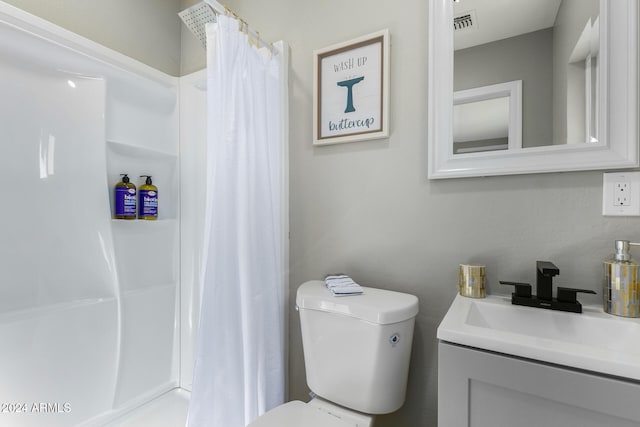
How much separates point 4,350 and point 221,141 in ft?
4.06

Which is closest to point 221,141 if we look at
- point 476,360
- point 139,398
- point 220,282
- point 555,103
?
point 220,282

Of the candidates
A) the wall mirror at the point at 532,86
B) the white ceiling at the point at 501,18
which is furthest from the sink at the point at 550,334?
the white ceiling at the point at 501,18

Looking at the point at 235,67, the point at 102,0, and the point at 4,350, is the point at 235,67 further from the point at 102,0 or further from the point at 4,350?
the point at 4,350

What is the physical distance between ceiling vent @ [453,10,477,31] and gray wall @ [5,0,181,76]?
170 cm

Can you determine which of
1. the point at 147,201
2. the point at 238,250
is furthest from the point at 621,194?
the point at 147,201

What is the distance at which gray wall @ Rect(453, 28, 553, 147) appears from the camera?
1.02 metres

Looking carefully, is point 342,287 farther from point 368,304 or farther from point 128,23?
point 128,23

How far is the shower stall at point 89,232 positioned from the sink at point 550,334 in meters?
1.57

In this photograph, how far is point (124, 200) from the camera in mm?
1634

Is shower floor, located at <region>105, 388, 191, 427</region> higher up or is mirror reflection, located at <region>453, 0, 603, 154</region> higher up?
mirror reflection, located at <region>453, 0, 603, 154</region>

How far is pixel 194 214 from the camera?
1899 mm

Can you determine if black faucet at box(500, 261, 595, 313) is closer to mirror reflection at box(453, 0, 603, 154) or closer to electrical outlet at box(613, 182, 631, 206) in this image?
electrical outlet at box(613, 182, 631, 206)

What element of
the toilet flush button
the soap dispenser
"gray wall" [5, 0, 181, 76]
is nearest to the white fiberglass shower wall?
"gray wall" [5, 0, 181, 76]

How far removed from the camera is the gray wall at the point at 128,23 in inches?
57.8
